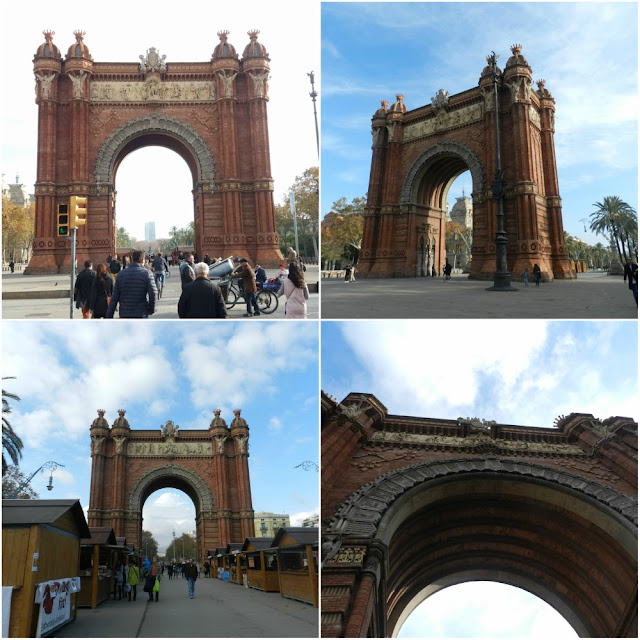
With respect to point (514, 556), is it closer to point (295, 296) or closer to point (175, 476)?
point (295, 296)

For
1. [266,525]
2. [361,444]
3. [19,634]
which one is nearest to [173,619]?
[19,634]

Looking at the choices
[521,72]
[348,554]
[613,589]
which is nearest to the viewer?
[348,554]

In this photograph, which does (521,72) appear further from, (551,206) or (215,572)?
(215,572)

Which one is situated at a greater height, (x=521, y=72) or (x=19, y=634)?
(x=521, y=72)

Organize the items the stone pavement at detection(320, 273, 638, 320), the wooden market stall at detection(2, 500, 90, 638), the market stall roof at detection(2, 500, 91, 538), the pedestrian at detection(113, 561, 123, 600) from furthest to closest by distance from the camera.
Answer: the pedestrian at detection(113, 561, 123, 600) < the stone pavement at detection(320, 273, 638, 320) < the market stall roof at detection(2, 500, 91, 538) < the wooden market stall at detection(2, 500, 90, 638)

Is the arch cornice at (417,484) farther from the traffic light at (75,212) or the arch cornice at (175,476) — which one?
the arch cornice at (175,476)

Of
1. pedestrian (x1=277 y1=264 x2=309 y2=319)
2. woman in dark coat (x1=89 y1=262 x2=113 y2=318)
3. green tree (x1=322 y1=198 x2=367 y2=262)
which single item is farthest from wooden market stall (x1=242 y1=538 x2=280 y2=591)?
green tree (x1=322 y1=198 x2=367 y2=262)

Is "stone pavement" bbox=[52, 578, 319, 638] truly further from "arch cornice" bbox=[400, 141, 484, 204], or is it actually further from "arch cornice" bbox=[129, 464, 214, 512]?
"arch cornice" bbox=[400, 141, 484, 204]
